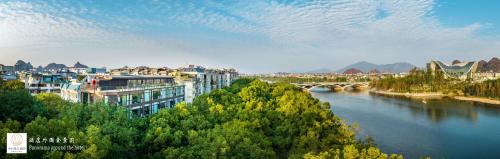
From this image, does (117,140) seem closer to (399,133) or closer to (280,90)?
(280,90)

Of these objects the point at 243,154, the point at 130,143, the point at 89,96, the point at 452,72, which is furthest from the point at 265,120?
the point at 452,72

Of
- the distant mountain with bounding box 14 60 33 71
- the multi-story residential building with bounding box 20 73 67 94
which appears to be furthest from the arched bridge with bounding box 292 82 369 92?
the multi-story residential building with bounding box 20 73 67 94

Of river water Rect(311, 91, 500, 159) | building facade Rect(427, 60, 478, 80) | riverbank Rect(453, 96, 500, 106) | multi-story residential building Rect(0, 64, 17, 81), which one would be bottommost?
river water Rect(311, 91, 500, 159)

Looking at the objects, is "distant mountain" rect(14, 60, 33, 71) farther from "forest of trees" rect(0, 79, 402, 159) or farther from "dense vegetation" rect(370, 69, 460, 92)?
"dense vegetation" rect(370, 69, 460, 92)

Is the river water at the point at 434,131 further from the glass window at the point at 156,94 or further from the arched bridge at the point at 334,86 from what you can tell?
the arched bridge at the point at 334,86

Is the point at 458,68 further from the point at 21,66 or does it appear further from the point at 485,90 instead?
the point at 21,66
